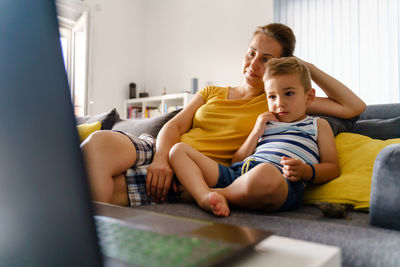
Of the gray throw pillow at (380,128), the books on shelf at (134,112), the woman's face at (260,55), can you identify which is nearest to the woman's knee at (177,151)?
the woman's face at (260,55)

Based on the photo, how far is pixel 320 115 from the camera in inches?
47.7

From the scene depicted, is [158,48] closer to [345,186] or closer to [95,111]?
[95,111]

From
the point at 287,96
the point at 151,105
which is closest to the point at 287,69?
the point at 287,96

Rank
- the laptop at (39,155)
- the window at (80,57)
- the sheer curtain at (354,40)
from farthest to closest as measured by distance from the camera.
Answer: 1. the window at (80,57)
2. the sheer curtain at (354,40)
3. the laptop at (39,155)

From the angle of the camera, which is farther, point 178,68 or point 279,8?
point 178,68

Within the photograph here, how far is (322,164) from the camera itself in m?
0.94

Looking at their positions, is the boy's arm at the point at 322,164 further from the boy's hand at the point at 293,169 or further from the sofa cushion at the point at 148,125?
the sofa cushion at the point at 148,125

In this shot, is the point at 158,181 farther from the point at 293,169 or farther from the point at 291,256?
the point at 291,256

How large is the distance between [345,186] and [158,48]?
15.0 feet

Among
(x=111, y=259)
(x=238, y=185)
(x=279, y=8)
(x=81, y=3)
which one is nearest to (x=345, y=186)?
(x=238, y=185)

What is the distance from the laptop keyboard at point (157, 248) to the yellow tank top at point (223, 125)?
839mm

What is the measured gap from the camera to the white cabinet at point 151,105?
4328mm

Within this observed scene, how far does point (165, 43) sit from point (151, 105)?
3.60 ft

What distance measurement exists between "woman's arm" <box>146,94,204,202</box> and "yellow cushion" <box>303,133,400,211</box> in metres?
0.46
